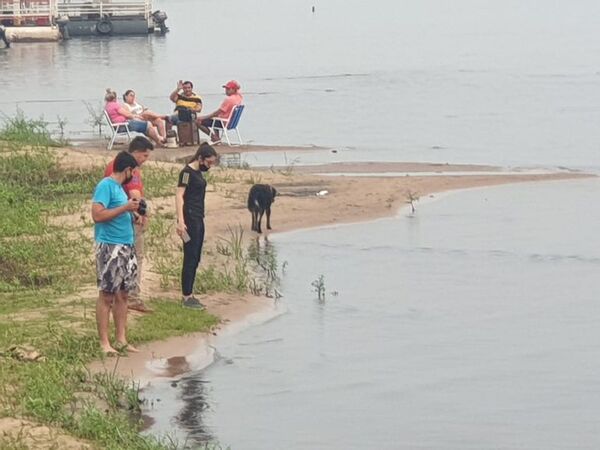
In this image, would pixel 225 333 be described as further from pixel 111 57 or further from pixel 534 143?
pixel 111 57

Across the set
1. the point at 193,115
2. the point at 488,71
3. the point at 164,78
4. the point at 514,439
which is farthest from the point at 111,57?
the point at 514,439

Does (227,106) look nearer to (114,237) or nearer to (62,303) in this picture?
(62,303)

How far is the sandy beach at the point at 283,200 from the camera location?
10930 millimetres

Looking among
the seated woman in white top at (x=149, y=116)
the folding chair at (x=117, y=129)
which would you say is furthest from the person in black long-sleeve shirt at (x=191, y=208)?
the folding chair at (x=117, y=129)

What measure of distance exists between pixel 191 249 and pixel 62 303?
3.68 ft

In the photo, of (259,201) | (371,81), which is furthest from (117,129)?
(371,81)

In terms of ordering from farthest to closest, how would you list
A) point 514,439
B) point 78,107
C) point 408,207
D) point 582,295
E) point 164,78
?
point 164,78 → point 78,107 → point 408,207 → point 582,295 → point 514,439

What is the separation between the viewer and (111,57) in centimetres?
5503

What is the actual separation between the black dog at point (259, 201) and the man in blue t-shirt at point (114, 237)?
231 inches

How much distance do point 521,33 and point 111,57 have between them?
27.3 metres

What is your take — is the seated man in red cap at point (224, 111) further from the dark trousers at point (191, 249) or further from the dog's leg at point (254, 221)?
the dark trousers at point (191, 249)

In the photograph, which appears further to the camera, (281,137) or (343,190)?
(281,137)

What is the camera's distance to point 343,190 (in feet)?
65.8

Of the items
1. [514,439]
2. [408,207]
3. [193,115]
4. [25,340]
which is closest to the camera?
[514,439]
